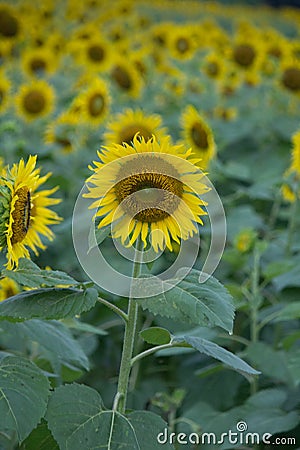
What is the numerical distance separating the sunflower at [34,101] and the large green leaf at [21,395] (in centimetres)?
248

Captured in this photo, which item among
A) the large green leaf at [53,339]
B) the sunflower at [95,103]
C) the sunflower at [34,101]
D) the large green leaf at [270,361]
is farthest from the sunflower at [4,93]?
the large green leaf at [53,339]

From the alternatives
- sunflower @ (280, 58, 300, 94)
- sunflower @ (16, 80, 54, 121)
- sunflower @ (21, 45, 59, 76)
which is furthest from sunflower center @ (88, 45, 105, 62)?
sunflower @ (280, 58, 300, 94)

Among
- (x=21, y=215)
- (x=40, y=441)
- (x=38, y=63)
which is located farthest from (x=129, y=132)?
(x=38, y=63)

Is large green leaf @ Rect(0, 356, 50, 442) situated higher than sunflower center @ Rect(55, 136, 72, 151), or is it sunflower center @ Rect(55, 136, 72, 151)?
sunflower center @ Rect(55, 136, 72, 151)

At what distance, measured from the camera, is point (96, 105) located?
312 centimetres

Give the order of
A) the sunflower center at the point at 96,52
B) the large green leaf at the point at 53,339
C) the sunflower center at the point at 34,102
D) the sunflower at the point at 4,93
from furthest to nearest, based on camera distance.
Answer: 1. the sunflower center at the point at 96,52
2. the sunflower center at the point at 34,102
3. the sunflower at the point at 4,93
4. the large green leaf at the point at 53,339

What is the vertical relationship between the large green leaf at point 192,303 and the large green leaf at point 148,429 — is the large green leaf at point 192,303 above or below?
above

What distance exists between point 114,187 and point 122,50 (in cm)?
347

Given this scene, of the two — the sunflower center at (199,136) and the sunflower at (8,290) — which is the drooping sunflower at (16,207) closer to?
the sunflower at (8,290)

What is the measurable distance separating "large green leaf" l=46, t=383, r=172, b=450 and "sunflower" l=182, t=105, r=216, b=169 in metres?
1.49

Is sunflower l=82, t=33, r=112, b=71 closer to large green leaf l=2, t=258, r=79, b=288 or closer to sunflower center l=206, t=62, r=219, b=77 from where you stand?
sunflower center l=206, t=62, r=219, b=77

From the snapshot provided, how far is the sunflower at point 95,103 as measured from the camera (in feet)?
10.1

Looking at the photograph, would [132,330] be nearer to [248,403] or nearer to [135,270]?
[135,270]

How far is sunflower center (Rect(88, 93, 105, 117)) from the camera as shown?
10.2ft
